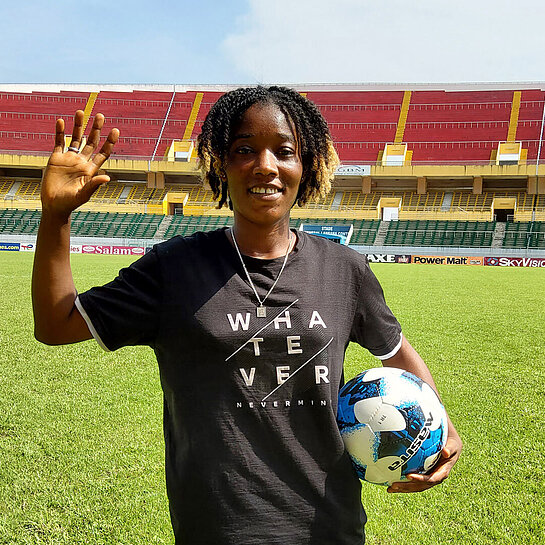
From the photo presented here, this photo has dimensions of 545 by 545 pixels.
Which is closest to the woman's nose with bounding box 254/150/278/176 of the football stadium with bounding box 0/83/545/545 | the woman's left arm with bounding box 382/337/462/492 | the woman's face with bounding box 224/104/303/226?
the woman's face with bounding box 224/104/303/226

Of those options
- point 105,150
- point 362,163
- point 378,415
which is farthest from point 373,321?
point 362,163

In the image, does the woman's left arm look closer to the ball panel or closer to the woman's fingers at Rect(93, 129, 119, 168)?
the ball panel

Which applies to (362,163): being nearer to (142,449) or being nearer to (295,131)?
(142,449)

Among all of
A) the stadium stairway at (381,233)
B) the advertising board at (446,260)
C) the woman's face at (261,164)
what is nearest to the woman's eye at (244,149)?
the woman's face at (261,164)

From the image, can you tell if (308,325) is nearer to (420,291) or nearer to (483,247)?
(420,291)

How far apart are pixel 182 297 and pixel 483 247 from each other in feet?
101

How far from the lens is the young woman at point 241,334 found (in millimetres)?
1534

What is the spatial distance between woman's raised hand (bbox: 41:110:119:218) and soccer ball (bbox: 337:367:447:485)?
955 mm

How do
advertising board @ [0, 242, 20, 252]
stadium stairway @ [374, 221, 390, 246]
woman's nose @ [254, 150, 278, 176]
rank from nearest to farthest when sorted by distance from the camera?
1. woman's nose @ [254, 150, 278, 176]
2. advertising board @ [0, 242, 20, 252]
3. stadium stairway @ [374, 221, 390, 246]

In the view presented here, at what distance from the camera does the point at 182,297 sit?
5.21ft

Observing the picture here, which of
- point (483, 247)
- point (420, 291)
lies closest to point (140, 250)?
point (483, 247)

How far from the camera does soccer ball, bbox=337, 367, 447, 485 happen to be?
1774mm

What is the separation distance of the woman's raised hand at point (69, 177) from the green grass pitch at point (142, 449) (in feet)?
3.58

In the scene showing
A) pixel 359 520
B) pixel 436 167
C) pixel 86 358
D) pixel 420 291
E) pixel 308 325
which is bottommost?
pixel 436 167
